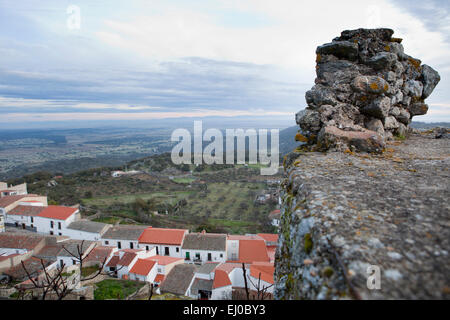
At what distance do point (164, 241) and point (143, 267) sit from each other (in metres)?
6.39

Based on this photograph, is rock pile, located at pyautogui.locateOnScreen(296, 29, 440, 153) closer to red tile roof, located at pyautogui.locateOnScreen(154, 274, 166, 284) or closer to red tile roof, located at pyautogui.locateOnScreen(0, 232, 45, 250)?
red tile roof, located at pyautogui.locateOnScreen(154, 274, 166, 284)

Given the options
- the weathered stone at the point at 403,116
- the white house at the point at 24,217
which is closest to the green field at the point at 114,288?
the weathered stone at the point at 403,116

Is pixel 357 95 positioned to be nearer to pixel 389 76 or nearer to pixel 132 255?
pixel 389 76

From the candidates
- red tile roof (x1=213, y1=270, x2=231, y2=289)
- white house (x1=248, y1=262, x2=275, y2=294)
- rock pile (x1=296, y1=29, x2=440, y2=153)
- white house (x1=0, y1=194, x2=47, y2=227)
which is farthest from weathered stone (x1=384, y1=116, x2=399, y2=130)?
white house (x1=0, y1=194, x2=47, y2=227)

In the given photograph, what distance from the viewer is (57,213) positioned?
2994 centimetres

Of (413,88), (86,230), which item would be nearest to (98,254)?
(86,230)

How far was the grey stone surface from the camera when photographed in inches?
58.5

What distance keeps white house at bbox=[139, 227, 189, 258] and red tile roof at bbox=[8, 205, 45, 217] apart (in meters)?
14.3

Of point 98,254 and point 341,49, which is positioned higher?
point 341,49

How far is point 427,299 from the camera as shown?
1313 mm

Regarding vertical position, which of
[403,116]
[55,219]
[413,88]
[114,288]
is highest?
[413,88]

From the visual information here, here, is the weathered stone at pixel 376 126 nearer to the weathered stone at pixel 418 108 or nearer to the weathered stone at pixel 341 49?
the weathered stone at pixel 341 49

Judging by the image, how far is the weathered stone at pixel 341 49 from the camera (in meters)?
6.04
